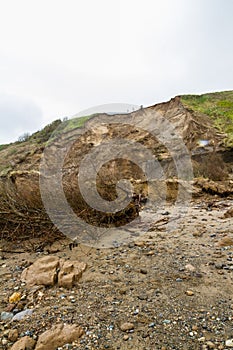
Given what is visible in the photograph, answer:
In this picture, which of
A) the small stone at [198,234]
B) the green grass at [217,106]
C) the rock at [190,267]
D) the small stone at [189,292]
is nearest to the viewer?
the small stone at [189,292]

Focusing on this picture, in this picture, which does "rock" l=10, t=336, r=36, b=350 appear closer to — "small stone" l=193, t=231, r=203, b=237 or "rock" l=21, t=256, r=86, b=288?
"rock" l=21, t=256, r=86, b=288

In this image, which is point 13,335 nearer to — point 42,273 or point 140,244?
point 42,273

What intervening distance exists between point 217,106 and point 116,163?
585 centimetres

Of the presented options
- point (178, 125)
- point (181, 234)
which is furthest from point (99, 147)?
point (181, 234)

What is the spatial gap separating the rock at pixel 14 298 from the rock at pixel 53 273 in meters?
0.13

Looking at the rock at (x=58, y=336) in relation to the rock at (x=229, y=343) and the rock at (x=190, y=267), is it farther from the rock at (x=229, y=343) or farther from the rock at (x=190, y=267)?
the rock at (x=190, y=267)

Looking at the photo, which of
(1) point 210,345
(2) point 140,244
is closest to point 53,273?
(2) point 140,244

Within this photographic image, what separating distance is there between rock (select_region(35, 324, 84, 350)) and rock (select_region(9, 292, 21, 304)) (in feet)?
1.63

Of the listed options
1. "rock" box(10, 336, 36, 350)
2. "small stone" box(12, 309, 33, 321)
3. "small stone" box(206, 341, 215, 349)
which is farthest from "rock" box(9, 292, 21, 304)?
"small stone" box(206, 341, 215, 349)

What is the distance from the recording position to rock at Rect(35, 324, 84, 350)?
133cm

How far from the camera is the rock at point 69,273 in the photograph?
1.90 meters

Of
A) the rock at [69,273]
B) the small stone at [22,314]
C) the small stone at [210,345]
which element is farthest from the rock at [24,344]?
the small stone at [210,345]

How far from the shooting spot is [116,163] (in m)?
9.92

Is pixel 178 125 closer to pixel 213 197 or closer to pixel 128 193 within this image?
pixel 213 197
